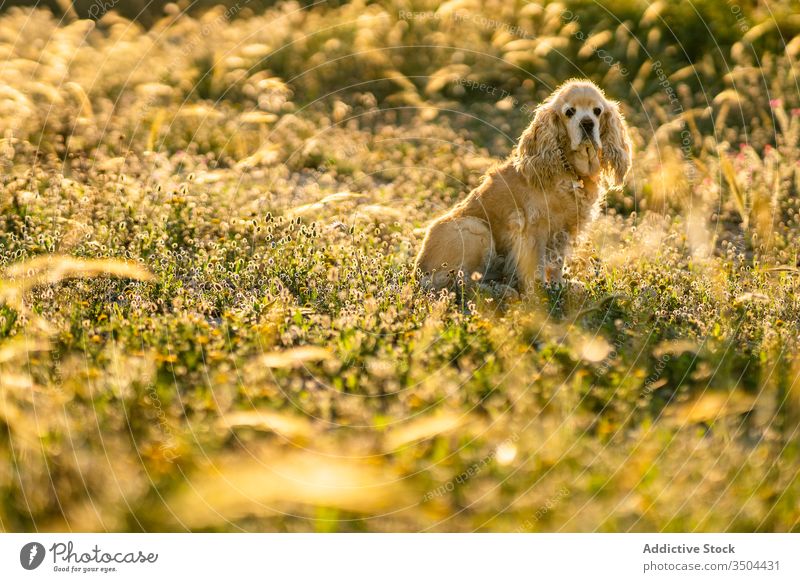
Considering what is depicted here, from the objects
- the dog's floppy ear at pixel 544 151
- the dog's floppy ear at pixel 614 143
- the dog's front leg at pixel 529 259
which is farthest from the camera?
the dog's floppy ear at pixel 614 143

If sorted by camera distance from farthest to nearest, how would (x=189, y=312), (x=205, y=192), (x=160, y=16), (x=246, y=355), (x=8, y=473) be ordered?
(x=160, y=16), (x=205, y=192), (x=189, y=312), (x=246, y=355), (x=8, y=473)

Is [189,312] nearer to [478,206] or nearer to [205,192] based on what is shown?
[478,206]

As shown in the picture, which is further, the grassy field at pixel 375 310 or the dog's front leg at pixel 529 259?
the dog's front leg at pixel 529 259

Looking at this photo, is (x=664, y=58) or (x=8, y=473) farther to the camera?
(x=664, y=58)

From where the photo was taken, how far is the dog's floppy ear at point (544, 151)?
729cm

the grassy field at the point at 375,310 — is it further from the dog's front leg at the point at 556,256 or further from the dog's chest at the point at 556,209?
the dog's chest at the point at 556,209

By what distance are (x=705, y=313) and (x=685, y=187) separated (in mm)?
3668

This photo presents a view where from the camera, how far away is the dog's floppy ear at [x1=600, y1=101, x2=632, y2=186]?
296 inches

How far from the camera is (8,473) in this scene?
377 cm

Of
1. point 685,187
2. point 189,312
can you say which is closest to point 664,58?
point 685,187

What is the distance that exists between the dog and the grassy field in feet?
1.08
